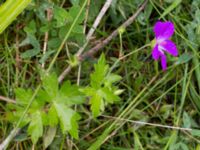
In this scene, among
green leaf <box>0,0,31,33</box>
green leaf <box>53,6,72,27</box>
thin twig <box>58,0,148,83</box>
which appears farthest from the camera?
thin twig <box>58,0,148,83</box>

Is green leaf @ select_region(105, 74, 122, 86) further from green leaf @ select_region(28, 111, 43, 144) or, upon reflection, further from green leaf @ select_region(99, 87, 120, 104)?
green leaf @ select_region(28, 111, 43, 144)

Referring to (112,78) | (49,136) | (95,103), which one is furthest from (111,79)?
(49,136)

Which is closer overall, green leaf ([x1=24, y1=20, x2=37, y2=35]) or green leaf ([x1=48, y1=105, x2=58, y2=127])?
green leaf ([x1=48, y1=105, x2=58, y2=127])

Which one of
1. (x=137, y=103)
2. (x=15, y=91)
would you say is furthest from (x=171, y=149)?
(x=15, y=91)

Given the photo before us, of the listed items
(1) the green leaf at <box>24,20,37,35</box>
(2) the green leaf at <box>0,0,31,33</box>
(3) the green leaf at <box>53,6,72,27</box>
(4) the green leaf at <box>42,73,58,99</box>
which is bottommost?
(4) the green leaf at <box>42,73,58,99</box>

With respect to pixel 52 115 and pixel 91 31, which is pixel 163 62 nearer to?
pixel 91 31

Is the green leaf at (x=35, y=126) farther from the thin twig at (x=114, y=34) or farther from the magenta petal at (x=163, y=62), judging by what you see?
the magenta petal at (x=163, y=62)

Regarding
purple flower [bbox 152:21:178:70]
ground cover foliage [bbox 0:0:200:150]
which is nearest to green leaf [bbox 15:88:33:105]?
ground cover foliage [bbox 0:0:200:150]
